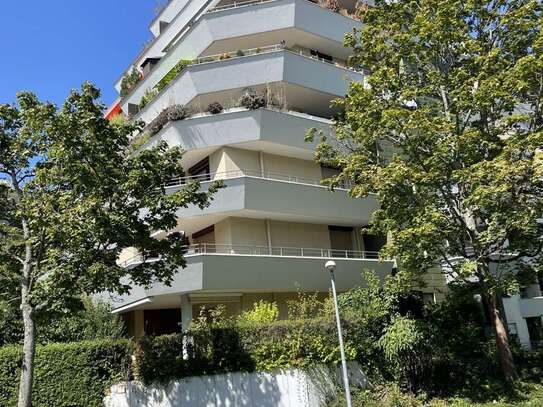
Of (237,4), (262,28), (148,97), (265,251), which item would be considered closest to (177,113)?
(148,97)

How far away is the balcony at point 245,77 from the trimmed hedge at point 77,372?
1162cm

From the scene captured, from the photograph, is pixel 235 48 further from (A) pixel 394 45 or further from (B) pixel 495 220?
(B) pixel 495 220

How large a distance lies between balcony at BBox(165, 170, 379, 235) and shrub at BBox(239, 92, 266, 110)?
2.73 m

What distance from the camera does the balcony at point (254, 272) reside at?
59.7 feet

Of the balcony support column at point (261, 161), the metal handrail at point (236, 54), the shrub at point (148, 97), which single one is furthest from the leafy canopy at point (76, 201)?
the shrub at point (148, 97)

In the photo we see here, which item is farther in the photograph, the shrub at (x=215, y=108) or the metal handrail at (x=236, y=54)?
the metal handrail at (x=236, y=54)

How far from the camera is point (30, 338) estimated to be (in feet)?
38.5

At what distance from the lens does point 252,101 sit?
2116cm

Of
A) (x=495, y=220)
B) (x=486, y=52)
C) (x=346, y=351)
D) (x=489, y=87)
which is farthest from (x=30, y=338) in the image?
(x=486, y=52)

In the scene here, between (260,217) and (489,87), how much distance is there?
10.6 metres

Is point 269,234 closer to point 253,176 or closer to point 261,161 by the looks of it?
point 253,176

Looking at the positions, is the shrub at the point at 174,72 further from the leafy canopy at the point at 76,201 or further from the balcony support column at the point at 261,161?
the leafy canopy at the point at 76,201

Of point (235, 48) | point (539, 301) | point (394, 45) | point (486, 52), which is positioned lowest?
point (539, 301)

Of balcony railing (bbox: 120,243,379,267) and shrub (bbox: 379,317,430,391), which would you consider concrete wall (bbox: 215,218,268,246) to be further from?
shrub (bbox: 379,317,430,391)
